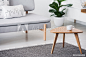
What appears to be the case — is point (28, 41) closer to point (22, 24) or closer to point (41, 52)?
point (22, 24)

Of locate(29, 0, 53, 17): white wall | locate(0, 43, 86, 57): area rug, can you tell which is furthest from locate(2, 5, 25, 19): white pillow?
locate(29, 0, 53, 17): white wall

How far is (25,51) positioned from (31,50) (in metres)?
0.11

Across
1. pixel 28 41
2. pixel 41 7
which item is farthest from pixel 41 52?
pixel 41 7

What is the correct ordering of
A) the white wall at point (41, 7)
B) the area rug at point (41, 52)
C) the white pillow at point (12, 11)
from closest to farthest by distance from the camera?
the area rug at point (41, 52), the white pillow at point (12, 11), the white wall at point (41, 7)

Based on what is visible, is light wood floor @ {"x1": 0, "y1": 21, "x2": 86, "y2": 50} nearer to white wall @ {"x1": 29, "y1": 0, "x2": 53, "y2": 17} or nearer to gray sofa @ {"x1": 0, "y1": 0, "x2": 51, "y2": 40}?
gray sofa @ {"x1": 0, "y1": 0, "x2": 51, "y2": 40}

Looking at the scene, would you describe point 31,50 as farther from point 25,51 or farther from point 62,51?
point 62,51

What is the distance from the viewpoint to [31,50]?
2732 mm

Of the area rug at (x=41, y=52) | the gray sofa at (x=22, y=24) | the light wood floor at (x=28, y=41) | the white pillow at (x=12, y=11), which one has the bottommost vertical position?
the light wood floor at (x=28, y=41)

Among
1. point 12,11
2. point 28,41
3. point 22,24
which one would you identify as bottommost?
point 28,41

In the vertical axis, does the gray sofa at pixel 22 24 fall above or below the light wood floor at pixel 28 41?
above

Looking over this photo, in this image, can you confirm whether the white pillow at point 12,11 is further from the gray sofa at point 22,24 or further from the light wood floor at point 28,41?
the light wood floor at point 28,41

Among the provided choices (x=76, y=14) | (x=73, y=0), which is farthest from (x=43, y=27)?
(x=73, y=0)

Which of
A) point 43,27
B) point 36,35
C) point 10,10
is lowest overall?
point 36,35

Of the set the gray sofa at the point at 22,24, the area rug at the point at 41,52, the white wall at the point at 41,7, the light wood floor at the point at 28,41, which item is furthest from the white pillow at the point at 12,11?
the white wall at the point at 41,7
